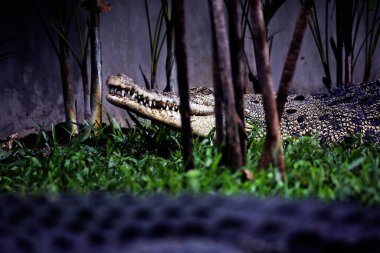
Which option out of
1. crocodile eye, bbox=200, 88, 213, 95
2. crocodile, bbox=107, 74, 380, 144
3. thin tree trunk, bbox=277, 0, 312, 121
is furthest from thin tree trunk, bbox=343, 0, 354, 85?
thin tree trunk, bbox=277, 0, 312, 121

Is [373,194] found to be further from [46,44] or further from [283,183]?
[46,44]

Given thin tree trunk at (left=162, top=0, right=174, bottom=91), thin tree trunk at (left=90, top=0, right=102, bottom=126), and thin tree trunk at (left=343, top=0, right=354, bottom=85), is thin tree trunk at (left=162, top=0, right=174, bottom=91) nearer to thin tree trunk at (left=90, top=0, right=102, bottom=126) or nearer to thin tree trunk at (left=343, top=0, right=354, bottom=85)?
thin tree trunk at (left=90, top=0, right=102, bottom=126)

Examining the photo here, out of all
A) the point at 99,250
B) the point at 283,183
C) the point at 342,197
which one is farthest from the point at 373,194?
the point at 99,250

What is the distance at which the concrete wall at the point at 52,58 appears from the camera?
17.5 feet

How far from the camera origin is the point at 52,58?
18.0ft

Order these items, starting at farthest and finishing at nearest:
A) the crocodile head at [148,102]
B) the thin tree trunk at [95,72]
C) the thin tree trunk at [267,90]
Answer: the thin tree trunk at [95,72] → the crocodile head at [148,102] → the thin tree trunk at [267,90]

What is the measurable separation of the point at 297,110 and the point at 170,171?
2.32m

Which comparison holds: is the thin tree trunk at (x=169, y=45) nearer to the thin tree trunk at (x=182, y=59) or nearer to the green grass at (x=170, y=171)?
the green grass at (x=170, y=171)

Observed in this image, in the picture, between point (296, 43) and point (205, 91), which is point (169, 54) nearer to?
point (205, 91)

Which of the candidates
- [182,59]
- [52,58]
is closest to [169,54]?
[52,58]

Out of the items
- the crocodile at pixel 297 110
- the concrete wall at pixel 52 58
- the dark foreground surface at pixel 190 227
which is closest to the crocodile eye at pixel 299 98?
the crocodile at pixel 297 110

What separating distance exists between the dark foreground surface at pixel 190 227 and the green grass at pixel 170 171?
1.94 feet

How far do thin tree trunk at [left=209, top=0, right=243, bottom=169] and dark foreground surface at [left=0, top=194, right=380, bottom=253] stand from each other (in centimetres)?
84

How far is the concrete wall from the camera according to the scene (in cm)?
534
